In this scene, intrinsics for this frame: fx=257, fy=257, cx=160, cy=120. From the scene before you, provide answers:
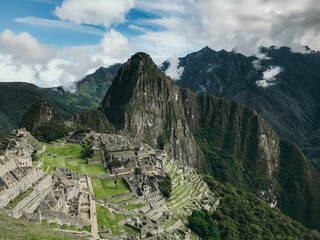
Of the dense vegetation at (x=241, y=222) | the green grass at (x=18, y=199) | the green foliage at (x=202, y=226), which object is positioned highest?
the green grass at (x=18, y=199)

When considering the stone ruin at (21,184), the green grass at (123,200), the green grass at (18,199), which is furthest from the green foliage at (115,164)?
the green grass at (18,199)

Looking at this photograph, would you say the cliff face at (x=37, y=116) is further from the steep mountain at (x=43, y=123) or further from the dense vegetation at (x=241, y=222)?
the dense vegetation at (x=241, y=222)

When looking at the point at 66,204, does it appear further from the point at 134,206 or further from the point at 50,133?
the point at 50,133

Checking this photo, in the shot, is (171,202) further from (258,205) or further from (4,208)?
(258,205)

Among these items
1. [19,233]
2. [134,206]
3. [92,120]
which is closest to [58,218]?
[19,233]

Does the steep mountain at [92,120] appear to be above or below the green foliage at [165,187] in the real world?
above

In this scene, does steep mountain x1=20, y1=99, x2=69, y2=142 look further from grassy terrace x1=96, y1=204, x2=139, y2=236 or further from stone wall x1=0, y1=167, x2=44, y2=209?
grassy terrace x1=96, y1=204, x2=139, y2=236
